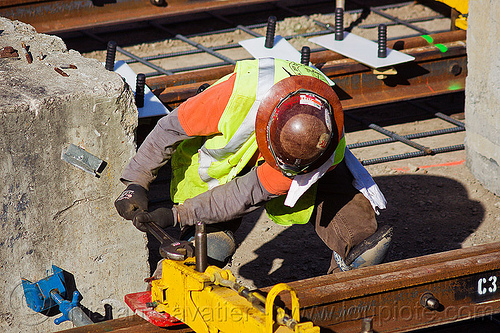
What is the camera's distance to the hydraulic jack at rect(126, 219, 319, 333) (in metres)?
2.30

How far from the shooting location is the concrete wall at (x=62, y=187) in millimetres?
3248

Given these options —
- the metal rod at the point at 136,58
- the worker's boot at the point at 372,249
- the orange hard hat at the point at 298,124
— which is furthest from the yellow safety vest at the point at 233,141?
the metal rod at the point at 136,58

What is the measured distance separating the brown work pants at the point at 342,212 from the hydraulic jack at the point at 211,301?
106cm

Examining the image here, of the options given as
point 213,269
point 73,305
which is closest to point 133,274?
point 73,305

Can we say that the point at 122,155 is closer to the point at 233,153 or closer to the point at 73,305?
the point at 233,153

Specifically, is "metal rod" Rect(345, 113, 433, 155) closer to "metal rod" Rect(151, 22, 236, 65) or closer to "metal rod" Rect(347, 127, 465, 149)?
"metal rod" Rect(347, 127, 465, 149)

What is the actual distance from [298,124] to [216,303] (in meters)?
0.89

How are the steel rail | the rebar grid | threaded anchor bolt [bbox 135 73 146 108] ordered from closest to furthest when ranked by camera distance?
threaded anchor bolt [bbox 135 73 146 108] → the rebar grid → the steel rail

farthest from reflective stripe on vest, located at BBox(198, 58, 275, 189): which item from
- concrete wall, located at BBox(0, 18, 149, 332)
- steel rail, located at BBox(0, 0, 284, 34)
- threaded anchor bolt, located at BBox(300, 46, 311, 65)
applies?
steel rail, located at BBox(0, 0, 284, 34)

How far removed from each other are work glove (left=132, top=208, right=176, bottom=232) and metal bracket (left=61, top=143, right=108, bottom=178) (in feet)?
1.48

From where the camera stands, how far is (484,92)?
5.34 m

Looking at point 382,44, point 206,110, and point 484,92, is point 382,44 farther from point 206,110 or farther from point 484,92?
point 206,110

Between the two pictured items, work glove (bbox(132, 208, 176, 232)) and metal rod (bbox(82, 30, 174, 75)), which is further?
metal rod (bbox(82, 30, 174, 75))

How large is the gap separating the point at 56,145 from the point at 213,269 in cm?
124
